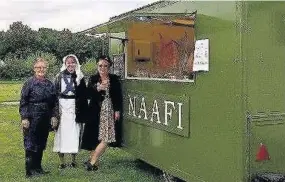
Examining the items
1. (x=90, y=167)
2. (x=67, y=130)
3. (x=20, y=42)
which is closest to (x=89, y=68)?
(x=67, y=130)

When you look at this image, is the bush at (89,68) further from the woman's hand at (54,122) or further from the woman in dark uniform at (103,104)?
the woman's hand at (54,122)

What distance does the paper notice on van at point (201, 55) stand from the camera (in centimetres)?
596

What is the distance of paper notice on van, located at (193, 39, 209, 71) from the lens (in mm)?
5965

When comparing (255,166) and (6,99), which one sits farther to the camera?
(6,99)

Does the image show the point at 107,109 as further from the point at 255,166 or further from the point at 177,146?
the point at 255,166

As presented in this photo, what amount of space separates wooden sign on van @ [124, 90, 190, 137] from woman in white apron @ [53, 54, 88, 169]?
0.77m

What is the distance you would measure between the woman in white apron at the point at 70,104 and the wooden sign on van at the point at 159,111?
2.51ft

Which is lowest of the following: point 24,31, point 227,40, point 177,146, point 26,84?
point 177,146

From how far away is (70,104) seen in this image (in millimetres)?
9125

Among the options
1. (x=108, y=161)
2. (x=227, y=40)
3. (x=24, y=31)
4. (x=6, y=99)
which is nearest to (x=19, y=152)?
(x=108, y=161)

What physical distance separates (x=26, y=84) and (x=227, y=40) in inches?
158

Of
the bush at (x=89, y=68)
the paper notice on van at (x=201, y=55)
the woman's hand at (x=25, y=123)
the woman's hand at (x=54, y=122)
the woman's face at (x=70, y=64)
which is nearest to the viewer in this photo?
the paper notice on van at (x=201, y=55)

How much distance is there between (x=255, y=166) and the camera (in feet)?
17.5

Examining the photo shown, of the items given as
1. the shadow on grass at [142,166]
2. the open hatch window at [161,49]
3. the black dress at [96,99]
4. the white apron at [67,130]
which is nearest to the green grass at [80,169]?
the shadow on grass at [142,166]
